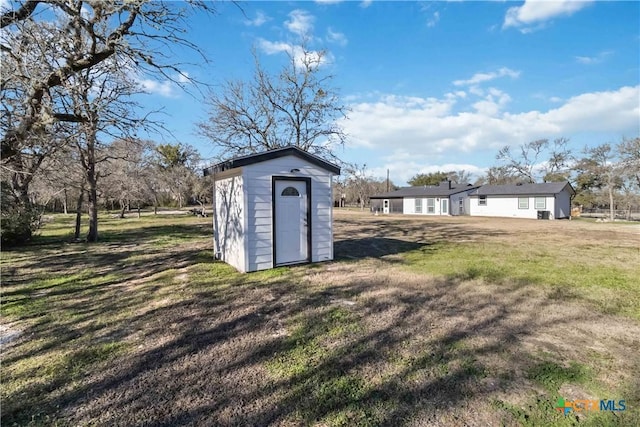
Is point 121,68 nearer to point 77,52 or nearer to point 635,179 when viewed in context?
point 77,52

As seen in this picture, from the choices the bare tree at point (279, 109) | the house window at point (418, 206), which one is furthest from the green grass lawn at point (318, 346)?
the house window at point (418, 206)

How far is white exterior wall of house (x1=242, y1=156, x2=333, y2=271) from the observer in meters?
6.15

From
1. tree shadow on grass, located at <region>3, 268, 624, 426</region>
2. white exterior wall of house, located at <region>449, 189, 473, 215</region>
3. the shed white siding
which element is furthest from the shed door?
tree shadow on grass, located at <region>3, 268, 624, 426</region>

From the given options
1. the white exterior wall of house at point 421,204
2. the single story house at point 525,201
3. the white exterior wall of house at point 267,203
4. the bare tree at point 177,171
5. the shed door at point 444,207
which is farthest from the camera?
the white exterior wall of house at point 421,204

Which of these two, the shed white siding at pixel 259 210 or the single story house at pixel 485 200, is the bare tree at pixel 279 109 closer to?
the shed white siding at pixel 259 210

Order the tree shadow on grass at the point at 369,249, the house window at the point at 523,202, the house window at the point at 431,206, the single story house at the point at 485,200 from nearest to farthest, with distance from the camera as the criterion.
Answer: the tree shadow on grass at the point at 369,249 < the single story house at the point at 485,200 < the house window at the point at 523,202 < the house window at the point at 431,206

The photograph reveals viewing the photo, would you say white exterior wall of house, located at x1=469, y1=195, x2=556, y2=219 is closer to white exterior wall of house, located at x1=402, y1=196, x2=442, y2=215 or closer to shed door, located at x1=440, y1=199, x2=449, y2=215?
shed door, located at x1=440, y1=199, x2=449, y2=215

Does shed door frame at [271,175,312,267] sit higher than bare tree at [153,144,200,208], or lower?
lower

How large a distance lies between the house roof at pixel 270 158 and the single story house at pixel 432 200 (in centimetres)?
2668

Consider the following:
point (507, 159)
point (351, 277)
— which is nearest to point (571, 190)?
point (507, 159)

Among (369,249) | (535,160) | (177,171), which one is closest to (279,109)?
(369,249)

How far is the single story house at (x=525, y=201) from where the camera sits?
26267 mm

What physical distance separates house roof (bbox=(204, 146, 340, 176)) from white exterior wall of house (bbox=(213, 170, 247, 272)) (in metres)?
0.23

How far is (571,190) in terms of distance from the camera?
2867 centimetres
